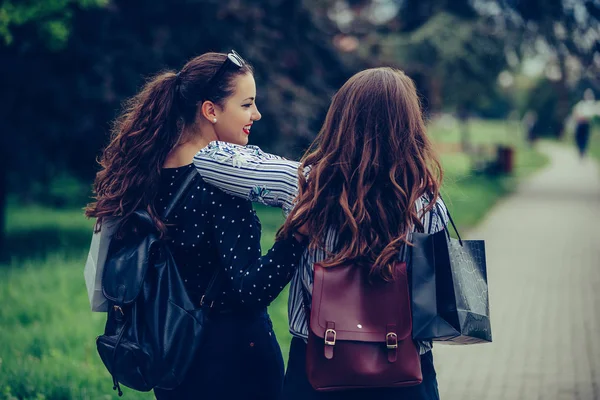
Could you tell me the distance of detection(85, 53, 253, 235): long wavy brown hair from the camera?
2.56 m

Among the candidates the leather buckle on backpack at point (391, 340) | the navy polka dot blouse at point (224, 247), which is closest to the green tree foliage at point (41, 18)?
the navy polka dot blouse at point (224, 247)

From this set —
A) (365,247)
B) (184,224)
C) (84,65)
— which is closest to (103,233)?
(184,224)

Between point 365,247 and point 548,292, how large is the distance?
23.0 ft

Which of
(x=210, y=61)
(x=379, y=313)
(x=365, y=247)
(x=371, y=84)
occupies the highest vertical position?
(x=210, y=61)

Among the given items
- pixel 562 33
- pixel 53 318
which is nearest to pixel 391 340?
pixel 53 318

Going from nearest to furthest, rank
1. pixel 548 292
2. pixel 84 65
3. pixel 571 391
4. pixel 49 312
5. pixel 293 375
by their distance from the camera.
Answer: pixel 293 375 < pixel 571 391 < pixel 49 312 < pixel 548 292 < pixel 84 65

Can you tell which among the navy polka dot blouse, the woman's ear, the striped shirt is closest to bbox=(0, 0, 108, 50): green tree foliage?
the woman's ear

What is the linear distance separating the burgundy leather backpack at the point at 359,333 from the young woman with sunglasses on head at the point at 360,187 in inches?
2.3

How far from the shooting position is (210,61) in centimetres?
263

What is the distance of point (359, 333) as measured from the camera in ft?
7.11

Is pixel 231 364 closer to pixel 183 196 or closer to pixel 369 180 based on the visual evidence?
pixel 183 196

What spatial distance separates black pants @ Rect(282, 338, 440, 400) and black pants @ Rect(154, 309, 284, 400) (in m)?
0.19

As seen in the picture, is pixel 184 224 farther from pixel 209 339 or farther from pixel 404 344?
pixel 404 344

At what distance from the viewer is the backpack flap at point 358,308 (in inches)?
85.4
